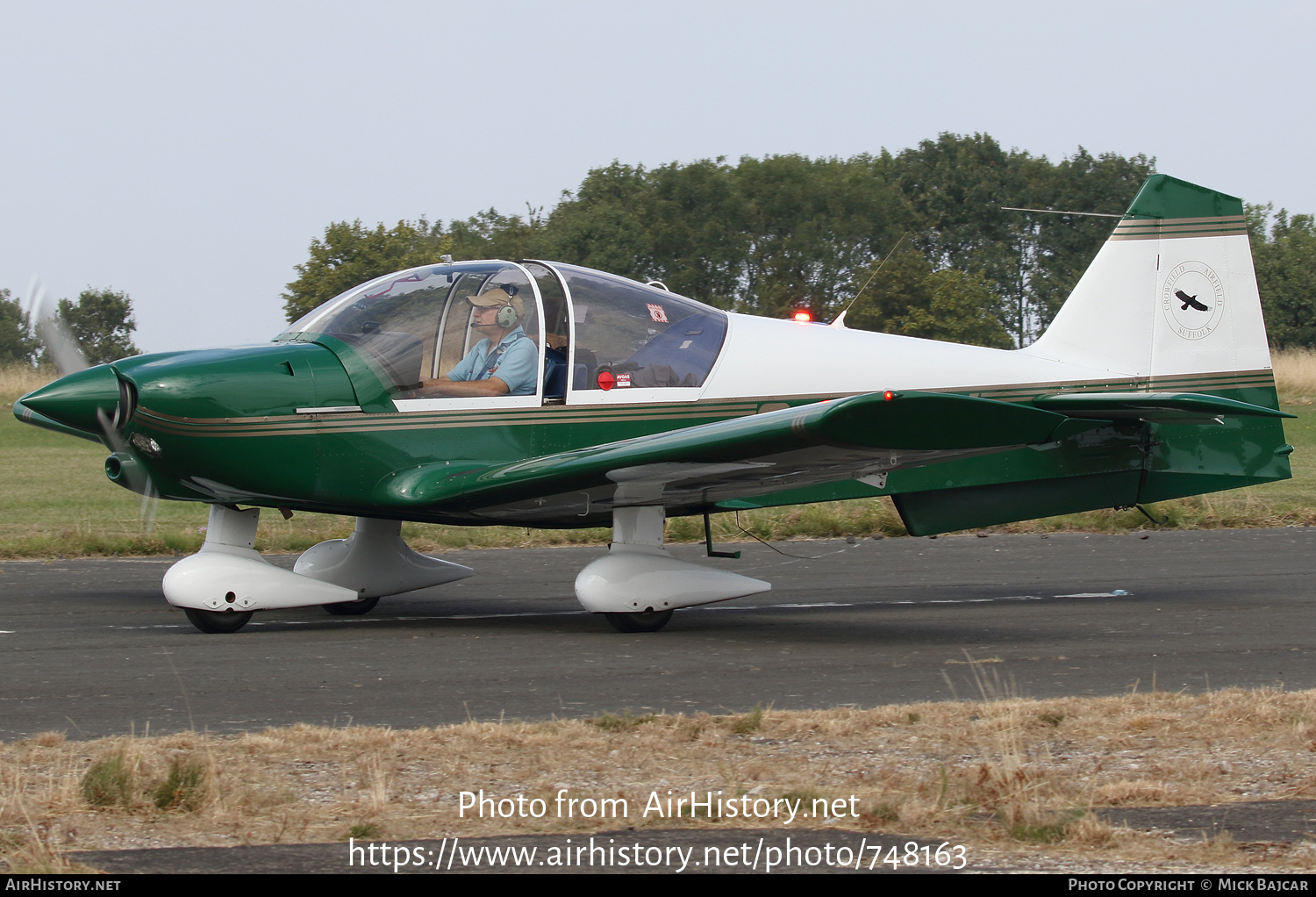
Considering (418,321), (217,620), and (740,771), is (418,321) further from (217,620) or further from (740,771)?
(740,771)

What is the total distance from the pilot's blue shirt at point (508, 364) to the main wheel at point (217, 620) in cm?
185

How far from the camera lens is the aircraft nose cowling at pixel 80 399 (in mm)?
6988

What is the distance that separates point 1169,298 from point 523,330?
15.0ft

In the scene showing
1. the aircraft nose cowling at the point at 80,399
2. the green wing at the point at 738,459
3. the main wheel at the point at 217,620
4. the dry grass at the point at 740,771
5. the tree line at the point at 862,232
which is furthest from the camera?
the tree line at the point at 862,232

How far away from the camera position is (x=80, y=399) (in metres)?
7.00

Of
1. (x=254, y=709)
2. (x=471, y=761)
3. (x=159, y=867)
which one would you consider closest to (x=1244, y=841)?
(x=471, y=761)

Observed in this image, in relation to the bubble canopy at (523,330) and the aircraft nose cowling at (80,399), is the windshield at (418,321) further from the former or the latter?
the aircraft nose cowling at (80,399)

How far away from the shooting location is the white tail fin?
889 cm

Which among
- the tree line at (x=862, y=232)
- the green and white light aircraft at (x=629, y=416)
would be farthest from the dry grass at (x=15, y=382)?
the green and white light aircraft at (x=629, y=416)

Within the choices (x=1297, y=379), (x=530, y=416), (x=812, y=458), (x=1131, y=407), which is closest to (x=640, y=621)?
(x=530, y=416)

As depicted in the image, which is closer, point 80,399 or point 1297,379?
point 80,399

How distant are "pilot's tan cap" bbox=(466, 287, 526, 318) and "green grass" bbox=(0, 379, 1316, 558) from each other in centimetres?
446
